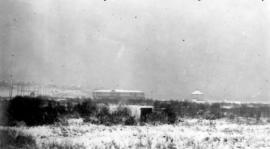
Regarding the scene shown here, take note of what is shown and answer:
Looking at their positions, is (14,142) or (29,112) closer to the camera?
(14,142)

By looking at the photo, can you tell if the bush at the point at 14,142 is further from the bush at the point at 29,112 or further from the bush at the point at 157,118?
the bush at the point at 157,118

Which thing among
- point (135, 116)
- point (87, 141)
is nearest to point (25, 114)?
point (135, 116)

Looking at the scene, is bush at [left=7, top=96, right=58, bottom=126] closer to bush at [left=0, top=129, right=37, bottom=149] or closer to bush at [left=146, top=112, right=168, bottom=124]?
bush at [left=146, top=112, right=168, bottom=124]

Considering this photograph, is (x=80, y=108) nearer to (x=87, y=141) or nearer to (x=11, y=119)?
(x=11, y=119)

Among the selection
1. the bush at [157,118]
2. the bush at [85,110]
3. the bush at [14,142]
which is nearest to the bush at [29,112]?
the bush at [85,110]

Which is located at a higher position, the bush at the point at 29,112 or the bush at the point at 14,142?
the bush at the point at 29,112

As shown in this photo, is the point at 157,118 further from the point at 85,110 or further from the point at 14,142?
the point at 14,142

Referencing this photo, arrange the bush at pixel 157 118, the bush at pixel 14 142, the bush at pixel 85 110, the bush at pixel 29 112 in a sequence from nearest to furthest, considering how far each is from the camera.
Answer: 1. the bush at pixel 14 142
2. the bush at pixel 29 112
3. the bush at pixel 157 118
4. the bush at pixel 85 110

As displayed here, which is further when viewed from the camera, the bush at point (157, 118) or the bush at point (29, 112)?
the bush at point (157, 118)

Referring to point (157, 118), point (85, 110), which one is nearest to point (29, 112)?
point (85, 110)

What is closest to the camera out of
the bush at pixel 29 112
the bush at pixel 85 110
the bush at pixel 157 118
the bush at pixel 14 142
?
the bush at pixel 14 142

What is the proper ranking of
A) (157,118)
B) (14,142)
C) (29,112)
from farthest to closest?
(157,118) < (29,112) < (14,142)
